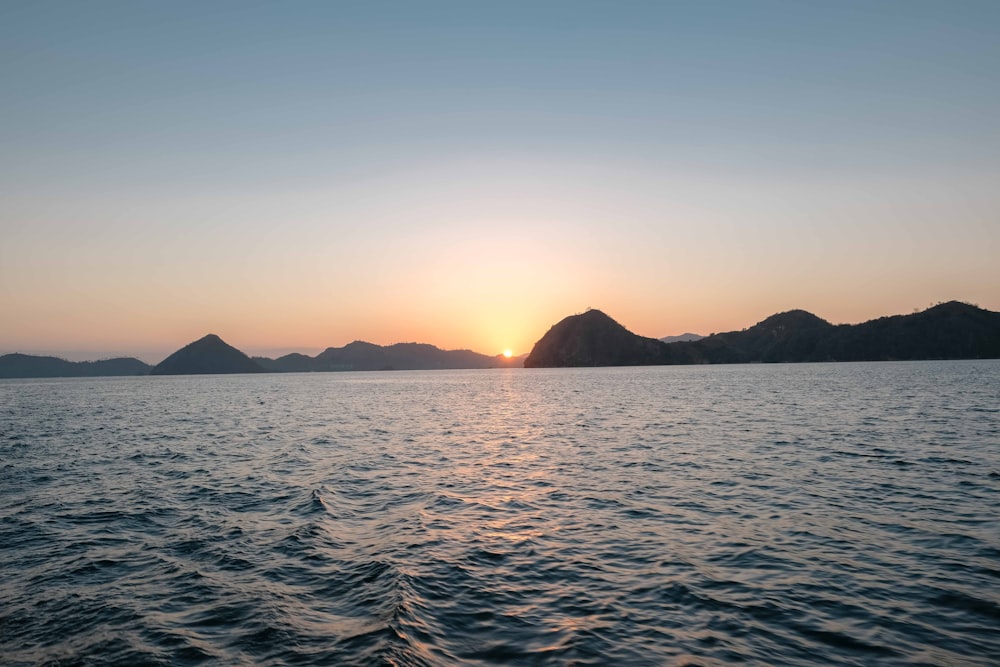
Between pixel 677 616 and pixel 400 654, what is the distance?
6942mm

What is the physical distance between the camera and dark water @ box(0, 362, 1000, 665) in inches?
526

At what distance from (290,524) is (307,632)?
1161cm

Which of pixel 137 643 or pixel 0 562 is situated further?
pixel 0 562

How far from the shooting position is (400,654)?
12805mm

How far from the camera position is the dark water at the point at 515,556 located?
13.4m

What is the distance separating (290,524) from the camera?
24812mm

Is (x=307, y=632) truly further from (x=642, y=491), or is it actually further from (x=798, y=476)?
(x=798, y=476)

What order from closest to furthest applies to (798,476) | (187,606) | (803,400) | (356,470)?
(187,606)
(798,476)
(356,470)
(803,400)

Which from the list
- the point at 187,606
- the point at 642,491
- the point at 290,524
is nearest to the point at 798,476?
the point at 642,491

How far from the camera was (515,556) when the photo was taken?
787 inches

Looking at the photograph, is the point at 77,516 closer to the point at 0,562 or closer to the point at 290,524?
the point at 0,562

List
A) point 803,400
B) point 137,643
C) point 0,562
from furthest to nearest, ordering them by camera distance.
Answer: point 803,400 → point 0,562 → point 137,643

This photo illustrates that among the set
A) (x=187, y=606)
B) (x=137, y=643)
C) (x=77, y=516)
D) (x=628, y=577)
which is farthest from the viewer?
(x=77, y=516)

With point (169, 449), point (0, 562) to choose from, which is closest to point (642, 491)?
point (0, 562)
